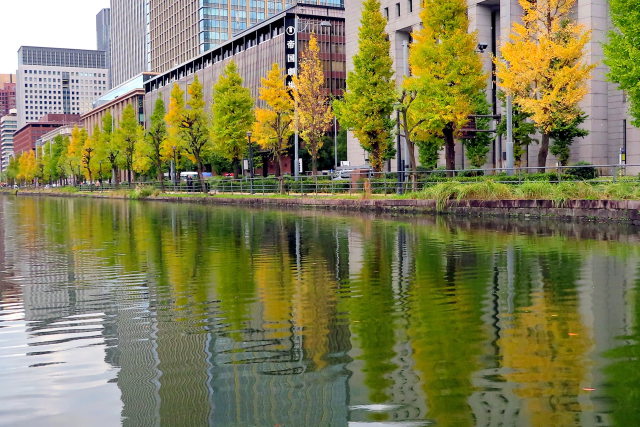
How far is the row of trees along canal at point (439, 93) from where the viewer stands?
32750 mm

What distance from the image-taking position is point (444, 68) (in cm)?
3669

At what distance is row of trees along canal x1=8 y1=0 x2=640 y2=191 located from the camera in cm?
3275

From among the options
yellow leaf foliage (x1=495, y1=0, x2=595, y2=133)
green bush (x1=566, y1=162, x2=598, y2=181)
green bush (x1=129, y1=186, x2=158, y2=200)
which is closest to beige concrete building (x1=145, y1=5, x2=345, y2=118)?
green bush (x1=129, y1=186, x2=158, y2=200)

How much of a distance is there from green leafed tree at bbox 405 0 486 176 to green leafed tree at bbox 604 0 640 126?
10463 millimetres

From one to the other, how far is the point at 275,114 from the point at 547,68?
26.3 metres

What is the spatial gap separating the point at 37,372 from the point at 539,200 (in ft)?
67.3

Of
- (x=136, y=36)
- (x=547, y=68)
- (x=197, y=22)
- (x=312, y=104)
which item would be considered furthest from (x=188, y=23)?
(x=547, y=68)

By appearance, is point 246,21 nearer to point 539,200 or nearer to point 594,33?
point 594,33

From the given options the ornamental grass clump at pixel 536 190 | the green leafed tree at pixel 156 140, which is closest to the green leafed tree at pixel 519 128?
the ornamental grass clump at pixel 536 190

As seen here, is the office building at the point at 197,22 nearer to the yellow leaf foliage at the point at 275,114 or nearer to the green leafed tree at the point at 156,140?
the green leafed tree at the point at 156,140

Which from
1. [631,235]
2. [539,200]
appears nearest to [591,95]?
[539,200]

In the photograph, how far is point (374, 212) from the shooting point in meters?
31.7

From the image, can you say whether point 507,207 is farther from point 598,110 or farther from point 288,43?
point 288,43

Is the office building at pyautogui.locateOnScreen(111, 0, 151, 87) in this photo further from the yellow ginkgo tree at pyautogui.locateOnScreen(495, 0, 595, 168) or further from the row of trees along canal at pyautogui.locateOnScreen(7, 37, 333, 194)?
the yellow ginkgo tree at pyautogui.locateOnScreen(495, 0, 595, 168)
